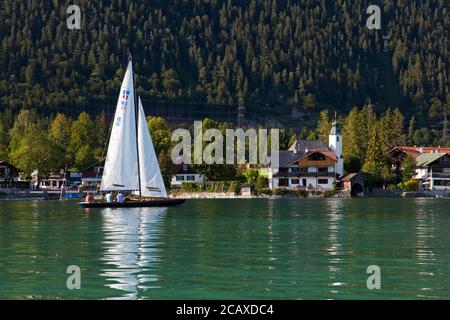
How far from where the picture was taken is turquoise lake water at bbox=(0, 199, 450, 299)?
1261 inches

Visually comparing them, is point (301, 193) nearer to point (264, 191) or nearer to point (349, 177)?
point (264, 191)

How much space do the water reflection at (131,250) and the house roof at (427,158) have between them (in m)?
98.1

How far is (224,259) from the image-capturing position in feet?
136

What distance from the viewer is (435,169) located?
169750 millimetres

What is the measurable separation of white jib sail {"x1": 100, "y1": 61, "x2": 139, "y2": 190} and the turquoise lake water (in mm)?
25277

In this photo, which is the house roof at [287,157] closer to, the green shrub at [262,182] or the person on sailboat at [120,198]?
the green shrub at [262,182]

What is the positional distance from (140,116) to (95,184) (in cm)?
6921

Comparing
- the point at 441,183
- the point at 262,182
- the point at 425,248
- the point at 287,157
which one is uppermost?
the point at 287,157

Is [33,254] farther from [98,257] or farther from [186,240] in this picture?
[186,240]

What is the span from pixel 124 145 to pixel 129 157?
1.21 metres

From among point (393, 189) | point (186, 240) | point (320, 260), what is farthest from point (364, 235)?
point (393, 189)

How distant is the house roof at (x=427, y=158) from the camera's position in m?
169

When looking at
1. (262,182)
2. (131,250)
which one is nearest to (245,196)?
(262,182)

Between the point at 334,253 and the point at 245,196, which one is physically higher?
the point at 245,196
